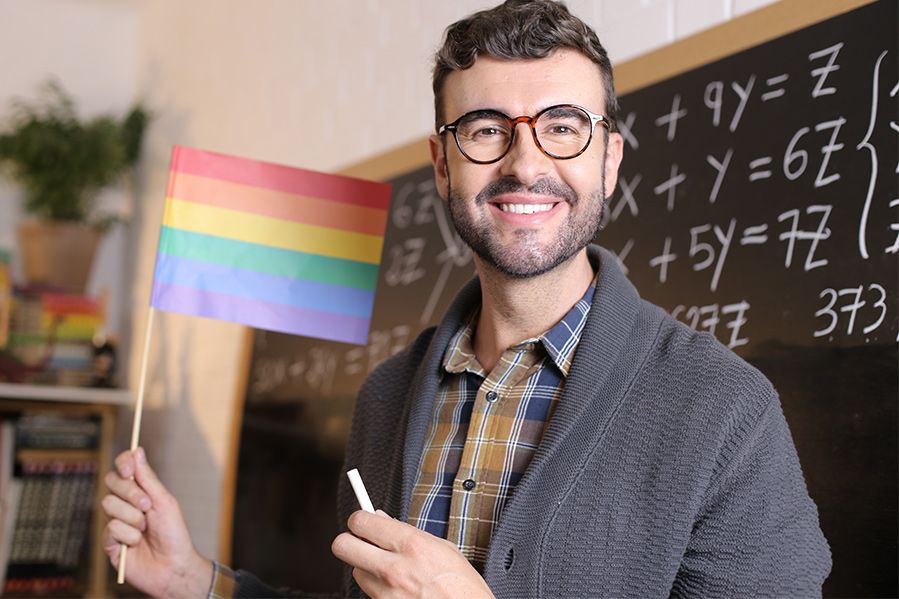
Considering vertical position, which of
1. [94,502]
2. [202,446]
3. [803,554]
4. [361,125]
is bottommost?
[94,502]

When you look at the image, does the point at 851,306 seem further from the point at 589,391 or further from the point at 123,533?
the point at 123,533

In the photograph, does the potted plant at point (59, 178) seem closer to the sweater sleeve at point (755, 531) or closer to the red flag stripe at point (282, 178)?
the red flag stripe at point (282, 178)

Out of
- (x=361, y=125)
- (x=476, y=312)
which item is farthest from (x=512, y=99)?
(x=361, y=125)

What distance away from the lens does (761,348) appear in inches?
62.4

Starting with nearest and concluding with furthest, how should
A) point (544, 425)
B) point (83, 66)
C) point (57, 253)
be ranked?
point (544, 425), point (57, 253), point (83, 66)

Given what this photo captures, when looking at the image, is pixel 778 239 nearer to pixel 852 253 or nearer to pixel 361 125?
pixel 852 253

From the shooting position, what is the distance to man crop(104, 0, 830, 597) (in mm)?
1115

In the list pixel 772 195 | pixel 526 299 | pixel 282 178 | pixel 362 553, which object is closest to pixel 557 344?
pixel 526 299

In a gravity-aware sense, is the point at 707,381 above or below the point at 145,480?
above

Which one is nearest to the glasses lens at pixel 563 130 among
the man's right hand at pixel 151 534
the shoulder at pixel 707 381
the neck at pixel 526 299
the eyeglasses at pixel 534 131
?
the eyeglasses at pixel 534 131

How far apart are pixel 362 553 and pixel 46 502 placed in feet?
10.1

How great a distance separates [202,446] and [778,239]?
2.44m

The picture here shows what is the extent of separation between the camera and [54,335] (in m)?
3.94

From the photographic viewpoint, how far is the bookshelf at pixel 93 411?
371 cm
